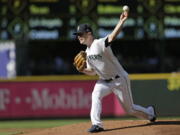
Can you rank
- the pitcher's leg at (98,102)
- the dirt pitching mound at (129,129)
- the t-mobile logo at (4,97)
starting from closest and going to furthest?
the dirt pitching mound at (129,129) → the pitcher's leg at (98,102) → the t-mobile logo at (4,97)

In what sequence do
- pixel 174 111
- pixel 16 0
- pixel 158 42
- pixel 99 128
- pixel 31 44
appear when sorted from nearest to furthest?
pixel 99 128
pixel 174 111
pixel 16 0
pixel 158 42
pixel 31 44

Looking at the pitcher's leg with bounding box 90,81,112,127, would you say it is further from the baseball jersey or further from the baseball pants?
the baseball jersey

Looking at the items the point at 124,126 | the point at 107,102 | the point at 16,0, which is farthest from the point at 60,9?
the point at 124,126

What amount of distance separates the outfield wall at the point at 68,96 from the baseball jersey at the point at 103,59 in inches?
254

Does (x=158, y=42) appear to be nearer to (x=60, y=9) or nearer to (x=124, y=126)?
(x=60, y=9)

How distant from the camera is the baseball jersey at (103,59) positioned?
7672mm

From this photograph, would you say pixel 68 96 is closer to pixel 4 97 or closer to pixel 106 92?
pixel 4 97

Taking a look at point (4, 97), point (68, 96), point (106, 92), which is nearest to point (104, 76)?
point (106, 92)

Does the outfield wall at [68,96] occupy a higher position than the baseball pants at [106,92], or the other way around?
the baseball pants at [106,92]

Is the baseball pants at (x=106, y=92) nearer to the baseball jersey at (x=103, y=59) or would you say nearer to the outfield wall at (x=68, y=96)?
the baseball jersey at (x=103, y=59)

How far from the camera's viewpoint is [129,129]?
7.84 m

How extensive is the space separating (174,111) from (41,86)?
3.32 meters

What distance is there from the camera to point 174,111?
14.3 meters

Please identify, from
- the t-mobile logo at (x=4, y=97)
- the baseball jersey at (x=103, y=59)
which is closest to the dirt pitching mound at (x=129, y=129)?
the baseball jersey at (x=103, y=59)
